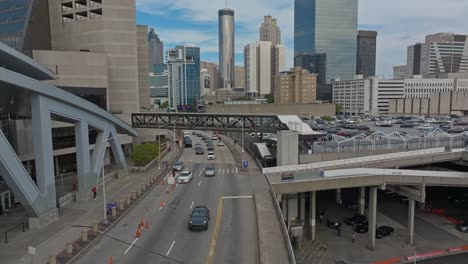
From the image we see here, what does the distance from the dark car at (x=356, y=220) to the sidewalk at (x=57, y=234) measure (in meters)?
27.6

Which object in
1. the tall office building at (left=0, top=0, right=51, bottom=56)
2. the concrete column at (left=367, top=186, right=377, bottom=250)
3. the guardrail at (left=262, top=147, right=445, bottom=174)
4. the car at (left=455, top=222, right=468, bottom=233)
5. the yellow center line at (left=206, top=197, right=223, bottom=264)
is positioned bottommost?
the car at (left=455, top=222, right=468, bottom=233)

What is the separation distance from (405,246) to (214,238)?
81.3 ft

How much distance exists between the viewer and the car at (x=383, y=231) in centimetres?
4100

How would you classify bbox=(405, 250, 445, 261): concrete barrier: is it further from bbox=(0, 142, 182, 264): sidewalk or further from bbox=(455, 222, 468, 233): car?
bbox=(0, 142, 182, 264): sidewalk

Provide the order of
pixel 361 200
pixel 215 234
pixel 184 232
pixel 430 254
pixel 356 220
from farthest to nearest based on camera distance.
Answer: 1. pixel 361 200
2. pixel 356 220
3. pixel 430 254
4. pixel 184 232
5. pixel 215 234

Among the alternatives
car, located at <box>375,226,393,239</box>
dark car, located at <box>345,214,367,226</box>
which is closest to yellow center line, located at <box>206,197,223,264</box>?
dark car, located at <box>345,214,367,226</box>

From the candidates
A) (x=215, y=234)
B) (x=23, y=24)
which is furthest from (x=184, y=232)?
(x=23, y=24)

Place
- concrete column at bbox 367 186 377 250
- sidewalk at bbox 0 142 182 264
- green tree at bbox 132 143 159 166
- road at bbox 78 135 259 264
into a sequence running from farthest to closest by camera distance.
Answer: green tree at bbox 132 143 159 166 < concrete column at bbox 367 186 377 250 < sidewalk at bbox 0 142 182 264 < road at bbox 78 135 259 264

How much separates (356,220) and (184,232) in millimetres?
26800

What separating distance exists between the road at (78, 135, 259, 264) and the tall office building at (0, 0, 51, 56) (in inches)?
1757

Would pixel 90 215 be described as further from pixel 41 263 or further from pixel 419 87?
pixel 419 87

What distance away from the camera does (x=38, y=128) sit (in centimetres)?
2995

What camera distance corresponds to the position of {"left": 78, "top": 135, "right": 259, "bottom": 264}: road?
22.0 metres

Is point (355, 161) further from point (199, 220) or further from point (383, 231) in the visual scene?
point (199, 220)
